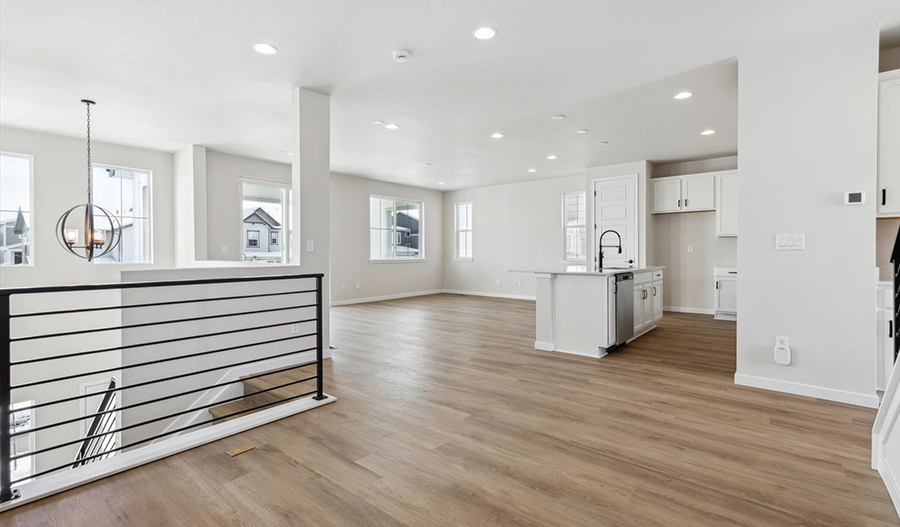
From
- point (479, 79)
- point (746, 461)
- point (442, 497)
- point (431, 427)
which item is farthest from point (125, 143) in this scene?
point (746, 461)

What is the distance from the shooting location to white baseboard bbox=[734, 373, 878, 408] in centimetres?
288

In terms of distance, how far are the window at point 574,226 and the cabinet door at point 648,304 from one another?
301 cm

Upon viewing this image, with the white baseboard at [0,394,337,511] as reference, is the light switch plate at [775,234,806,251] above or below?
Result: above

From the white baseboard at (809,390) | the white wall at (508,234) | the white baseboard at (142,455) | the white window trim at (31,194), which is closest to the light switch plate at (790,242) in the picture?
the white baseboard at (809,390)

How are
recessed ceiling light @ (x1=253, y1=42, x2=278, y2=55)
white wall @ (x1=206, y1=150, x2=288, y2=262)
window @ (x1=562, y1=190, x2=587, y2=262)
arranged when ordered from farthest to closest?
window @ (x1=562, y1=190, x2=587, y2=262) < white wall @ (x1=206, y1=150, x2=288, y2=262) < recessed ceiling light @ (x1=253, y1=42, x2=278, y2=55)

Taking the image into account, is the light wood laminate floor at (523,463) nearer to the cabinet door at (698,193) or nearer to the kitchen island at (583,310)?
the kitchen island at (583,310)

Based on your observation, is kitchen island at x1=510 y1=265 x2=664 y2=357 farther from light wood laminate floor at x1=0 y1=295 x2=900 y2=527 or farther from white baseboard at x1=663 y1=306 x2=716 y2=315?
white baseboard at x1=663 y1=306 x2=716 y2=315

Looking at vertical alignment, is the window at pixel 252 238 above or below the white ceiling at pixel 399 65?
below

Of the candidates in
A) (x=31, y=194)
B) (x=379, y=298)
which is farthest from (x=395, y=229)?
(x=31, y=194)

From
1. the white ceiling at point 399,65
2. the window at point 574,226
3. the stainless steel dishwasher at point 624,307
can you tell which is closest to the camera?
the white ceiling at point 399,65

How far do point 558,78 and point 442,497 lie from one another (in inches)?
138

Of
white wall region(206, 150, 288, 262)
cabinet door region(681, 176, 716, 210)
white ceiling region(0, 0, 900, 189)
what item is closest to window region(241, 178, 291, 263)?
white wall region(206, 150, 288, 262)

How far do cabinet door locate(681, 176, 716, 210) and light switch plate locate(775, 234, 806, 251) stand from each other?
3.99m

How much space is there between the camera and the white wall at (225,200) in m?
6.66
